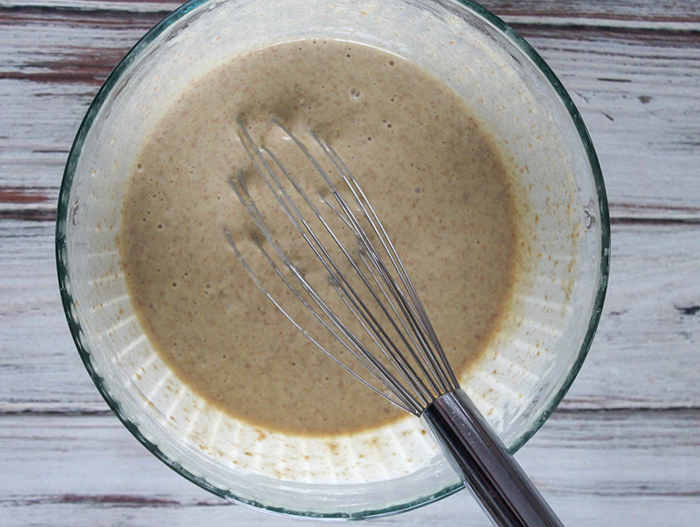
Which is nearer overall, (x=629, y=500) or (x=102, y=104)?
(x=102, y=104)

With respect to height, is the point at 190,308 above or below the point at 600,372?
above

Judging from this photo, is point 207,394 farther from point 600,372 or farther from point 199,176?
point 600,372

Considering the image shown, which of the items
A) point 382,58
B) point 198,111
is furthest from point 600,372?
point 198,111

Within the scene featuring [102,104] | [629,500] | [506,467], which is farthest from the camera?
[629,500]

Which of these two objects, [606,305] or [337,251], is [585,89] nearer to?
[606,305]

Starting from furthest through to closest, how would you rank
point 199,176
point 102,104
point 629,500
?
point 629,500
point 199,176
point 102,104

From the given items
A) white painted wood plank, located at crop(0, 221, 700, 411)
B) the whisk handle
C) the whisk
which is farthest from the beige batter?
the whisk handle

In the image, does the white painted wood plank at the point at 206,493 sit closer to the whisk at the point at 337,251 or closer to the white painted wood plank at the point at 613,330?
the white painted wood plank at the point at 613,330

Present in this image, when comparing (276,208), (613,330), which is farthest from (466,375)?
(276,208)
